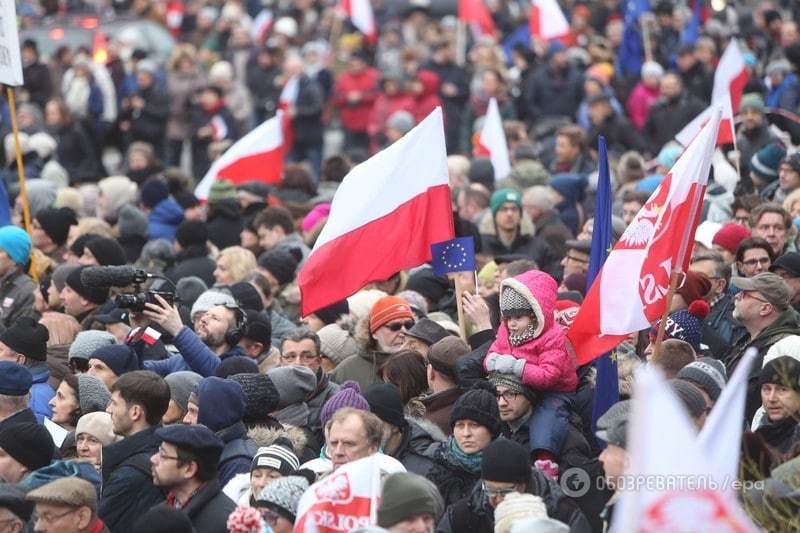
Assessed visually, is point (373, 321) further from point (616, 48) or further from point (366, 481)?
point (616, 48)

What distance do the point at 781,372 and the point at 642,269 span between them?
1031 millimetres

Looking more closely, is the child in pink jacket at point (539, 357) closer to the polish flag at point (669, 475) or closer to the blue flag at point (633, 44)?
the polish flag at point (669, 475)

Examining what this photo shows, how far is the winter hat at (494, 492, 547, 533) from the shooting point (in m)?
7.46

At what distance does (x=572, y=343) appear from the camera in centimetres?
948

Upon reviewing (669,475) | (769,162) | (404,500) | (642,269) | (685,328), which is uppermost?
(669,475)

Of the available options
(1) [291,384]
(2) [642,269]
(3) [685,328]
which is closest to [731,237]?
(3) [685,328]

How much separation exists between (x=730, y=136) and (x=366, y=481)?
739 centimetres

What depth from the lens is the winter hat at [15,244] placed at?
517 inches

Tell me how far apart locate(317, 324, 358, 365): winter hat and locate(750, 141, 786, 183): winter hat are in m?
5.43

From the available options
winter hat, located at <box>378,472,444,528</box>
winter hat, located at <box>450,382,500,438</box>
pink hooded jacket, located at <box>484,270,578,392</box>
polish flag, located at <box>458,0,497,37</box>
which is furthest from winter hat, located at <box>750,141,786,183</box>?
polish flag, located at <box>458,0,497,37</box>

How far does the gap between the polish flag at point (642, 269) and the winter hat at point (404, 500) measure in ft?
7.18

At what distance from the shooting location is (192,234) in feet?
47.2

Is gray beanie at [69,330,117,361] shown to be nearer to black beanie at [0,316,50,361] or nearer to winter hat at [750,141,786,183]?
black beanie at [0,316,50,361]

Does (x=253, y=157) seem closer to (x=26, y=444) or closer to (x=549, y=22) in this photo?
(x=549, y=22)
